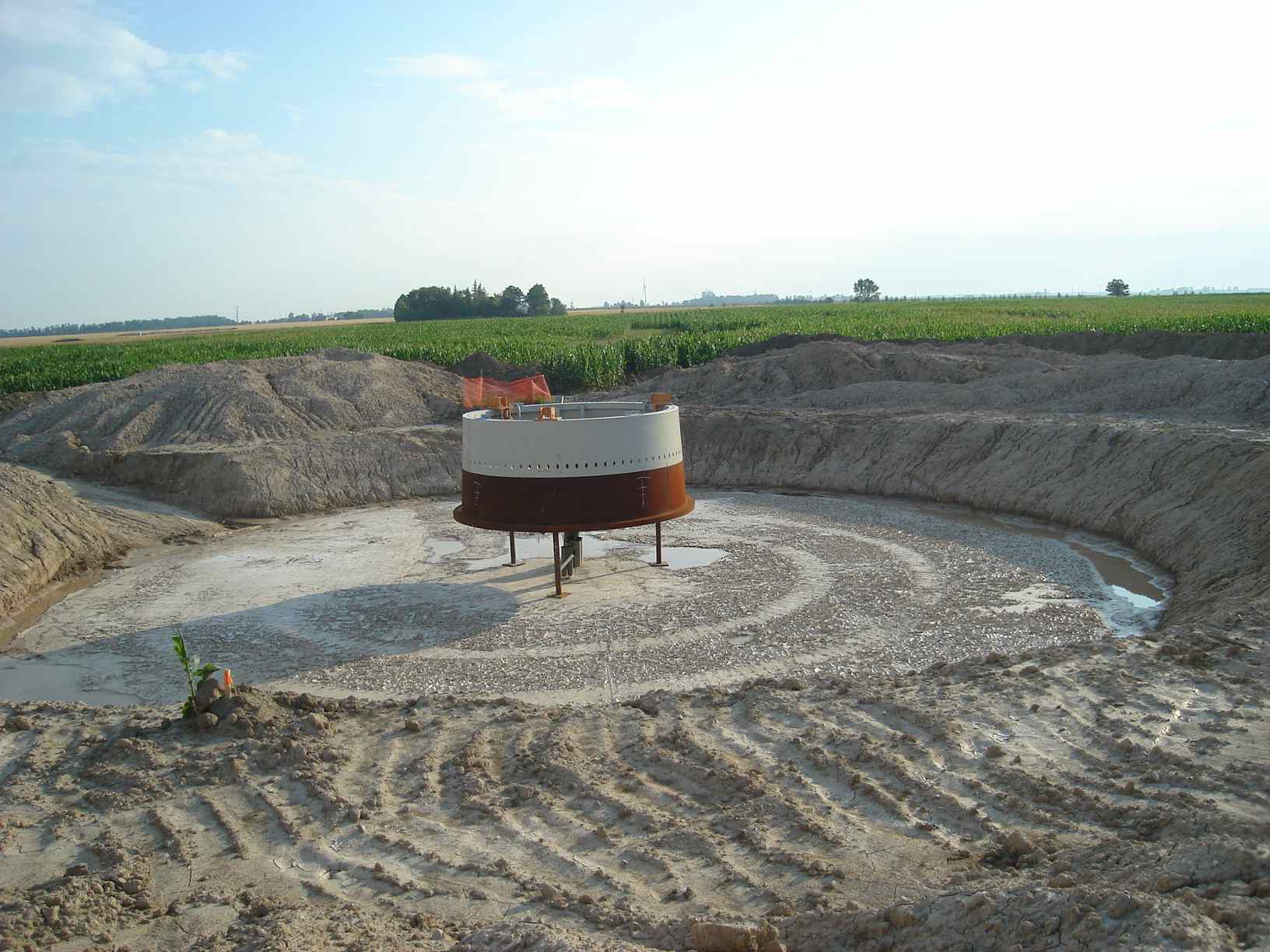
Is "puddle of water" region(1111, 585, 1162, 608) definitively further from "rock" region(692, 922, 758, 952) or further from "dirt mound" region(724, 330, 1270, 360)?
"dirt mound" region(724, 330, 1270, 360)

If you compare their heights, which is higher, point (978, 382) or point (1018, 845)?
point (978, 382)

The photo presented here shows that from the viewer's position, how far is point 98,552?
18.7m

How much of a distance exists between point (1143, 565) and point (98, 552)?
19.0 meters

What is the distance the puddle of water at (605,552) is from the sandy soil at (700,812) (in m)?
6.00

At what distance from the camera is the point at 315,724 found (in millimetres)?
9242

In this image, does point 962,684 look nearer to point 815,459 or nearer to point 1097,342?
point 815,459

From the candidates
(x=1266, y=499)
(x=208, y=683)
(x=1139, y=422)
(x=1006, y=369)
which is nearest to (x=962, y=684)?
(x=208, y=683)

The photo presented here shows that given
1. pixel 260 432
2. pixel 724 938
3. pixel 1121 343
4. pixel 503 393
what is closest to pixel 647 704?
pixel 724 938

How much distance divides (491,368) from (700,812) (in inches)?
1288

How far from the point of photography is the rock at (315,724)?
9.21 metres

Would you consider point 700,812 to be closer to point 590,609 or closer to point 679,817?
point 679,817

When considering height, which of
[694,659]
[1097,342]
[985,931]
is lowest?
[694,659]

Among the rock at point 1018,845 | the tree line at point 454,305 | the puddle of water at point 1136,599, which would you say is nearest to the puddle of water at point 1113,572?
the puddle of water at point 1136,599

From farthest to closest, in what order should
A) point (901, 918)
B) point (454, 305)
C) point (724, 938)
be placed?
1. point (454, 305)
2. point (724, 938)
3. point (901, 918)
